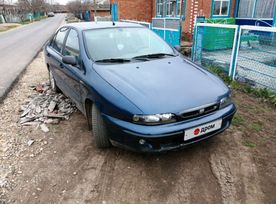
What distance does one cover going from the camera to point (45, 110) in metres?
4.55

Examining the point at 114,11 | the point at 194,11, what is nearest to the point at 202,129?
the point at 194,11

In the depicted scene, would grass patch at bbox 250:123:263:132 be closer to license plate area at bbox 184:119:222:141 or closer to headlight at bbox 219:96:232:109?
headlight at bbox 219:96:232:109

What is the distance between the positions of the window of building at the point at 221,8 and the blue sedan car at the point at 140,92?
9.64 m

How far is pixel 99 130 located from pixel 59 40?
2519 millimetres

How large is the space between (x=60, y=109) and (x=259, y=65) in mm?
4361

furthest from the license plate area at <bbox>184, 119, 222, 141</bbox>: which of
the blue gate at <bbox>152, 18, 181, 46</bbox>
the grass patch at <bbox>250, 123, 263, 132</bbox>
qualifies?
the blue gate at <bbox>152, 18, 181, 46</bbox>

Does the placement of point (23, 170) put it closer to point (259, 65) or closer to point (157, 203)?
point (157, 203)

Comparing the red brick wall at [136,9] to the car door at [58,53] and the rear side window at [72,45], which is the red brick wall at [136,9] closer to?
the car door at [58,53]

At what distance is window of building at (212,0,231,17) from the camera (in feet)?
40.0

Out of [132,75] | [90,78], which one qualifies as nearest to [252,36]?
[132,75]

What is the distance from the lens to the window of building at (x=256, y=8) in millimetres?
10984

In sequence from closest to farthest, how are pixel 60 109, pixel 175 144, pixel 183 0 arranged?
pixel 175 144 → pixel 60 109 → pixel 183 0

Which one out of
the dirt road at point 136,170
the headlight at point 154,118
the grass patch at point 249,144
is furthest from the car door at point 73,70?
the grass patch at point 249,144

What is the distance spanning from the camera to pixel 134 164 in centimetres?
298
